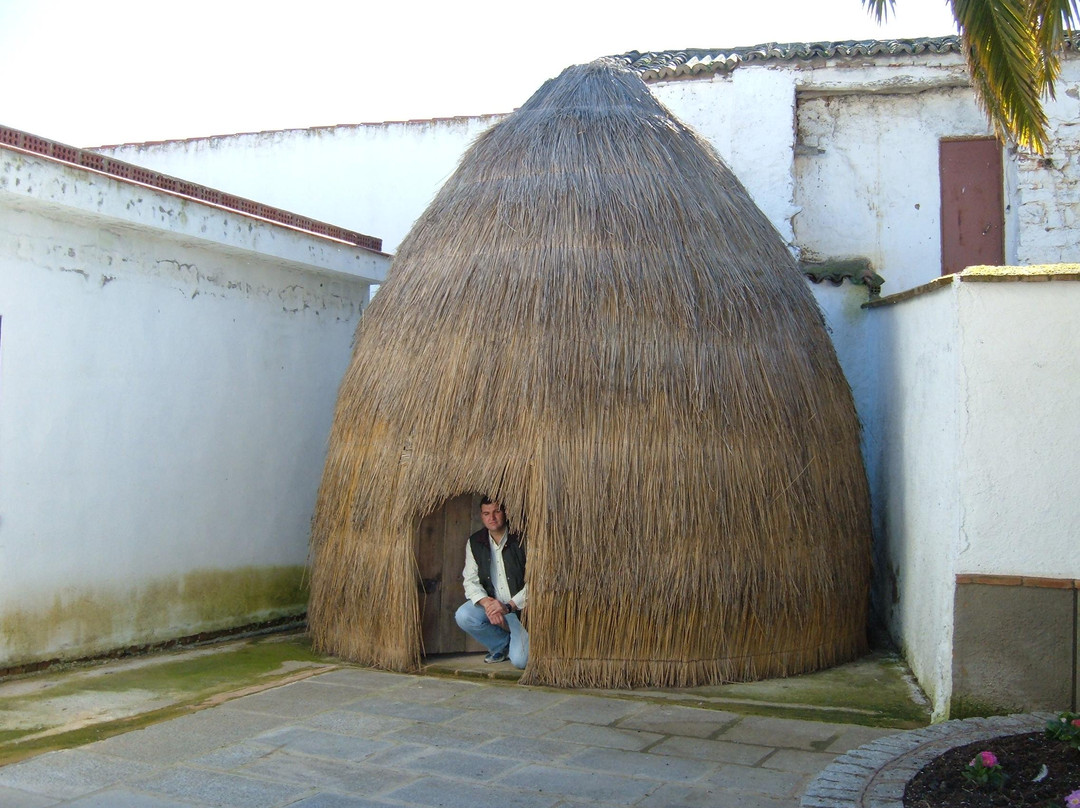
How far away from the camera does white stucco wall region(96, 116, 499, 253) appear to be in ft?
45.2

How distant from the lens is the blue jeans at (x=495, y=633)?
274 inches

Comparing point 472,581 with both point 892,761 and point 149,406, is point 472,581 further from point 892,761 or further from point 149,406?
point 892,761

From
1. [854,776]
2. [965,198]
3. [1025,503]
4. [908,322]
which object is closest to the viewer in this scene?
[854,776]

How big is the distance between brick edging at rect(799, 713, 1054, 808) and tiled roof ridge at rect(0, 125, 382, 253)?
230 inches

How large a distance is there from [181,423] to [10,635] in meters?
2.05

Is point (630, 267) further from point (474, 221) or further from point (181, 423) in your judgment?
point (181, 423)

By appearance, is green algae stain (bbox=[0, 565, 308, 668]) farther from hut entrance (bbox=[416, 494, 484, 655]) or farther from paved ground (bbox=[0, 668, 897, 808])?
hut entrance (bbox=[416, 494, 484, 655])

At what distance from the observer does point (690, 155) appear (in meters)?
7.80

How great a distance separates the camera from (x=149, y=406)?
777cm

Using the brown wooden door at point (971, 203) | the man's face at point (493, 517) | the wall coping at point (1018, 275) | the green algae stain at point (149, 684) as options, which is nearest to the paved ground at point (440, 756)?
the green algae stain at point (149, 684)

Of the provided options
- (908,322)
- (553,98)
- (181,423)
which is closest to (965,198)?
(908,322)

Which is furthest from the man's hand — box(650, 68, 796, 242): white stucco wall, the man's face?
box(650, 68, 796, 242): white stucco wall

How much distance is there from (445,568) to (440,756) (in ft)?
8.94

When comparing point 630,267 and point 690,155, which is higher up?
point 690,155
